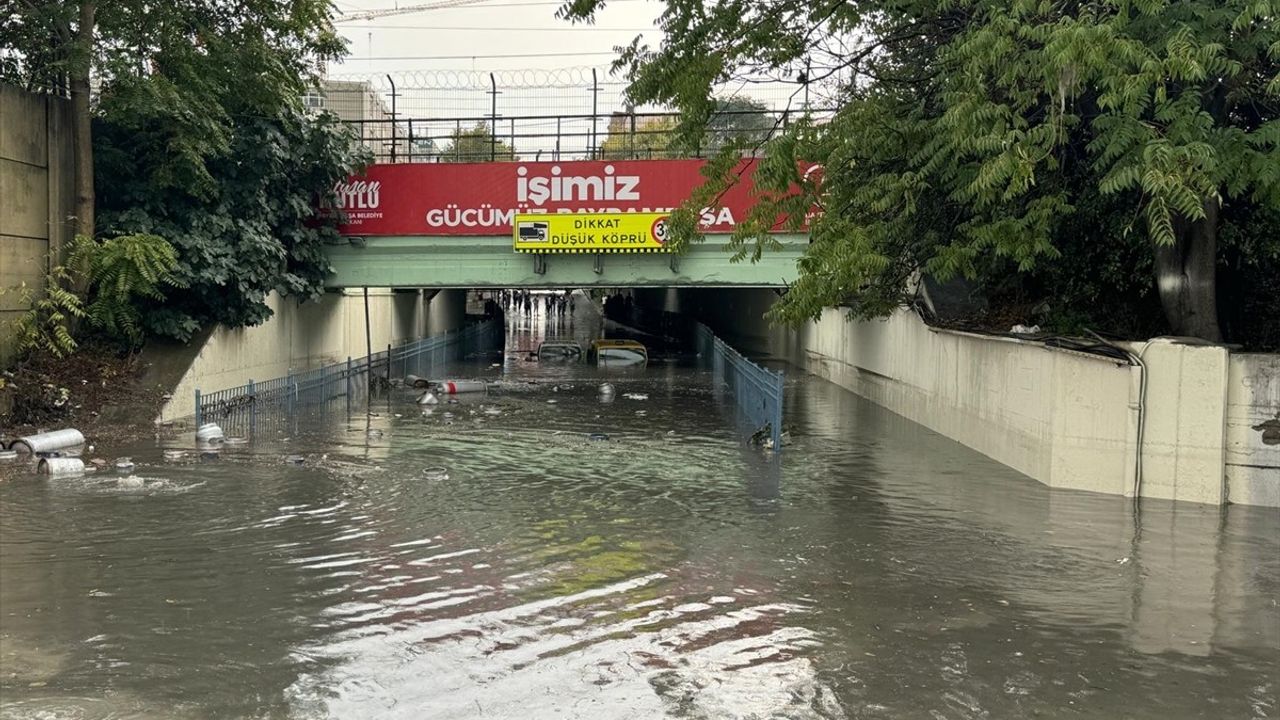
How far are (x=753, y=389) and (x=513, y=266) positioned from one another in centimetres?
806

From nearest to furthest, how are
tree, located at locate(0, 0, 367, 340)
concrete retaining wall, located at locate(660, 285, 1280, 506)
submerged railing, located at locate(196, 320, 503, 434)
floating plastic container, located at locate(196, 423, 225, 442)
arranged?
concrete retaining wall, located at locate(660, 285, 1280, 506) < floating plastic container, located at locate(196, 423, 225, 442) < tree, located at locate(0, 0, 367, 340) < submerged railing, located at locate(196, 320, 503, 434)

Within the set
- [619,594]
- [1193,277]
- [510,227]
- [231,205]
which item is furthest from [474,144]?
[619,594]

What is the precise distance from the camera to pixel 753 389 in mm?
20688

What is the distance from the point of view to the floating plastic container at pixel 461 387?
26.0m

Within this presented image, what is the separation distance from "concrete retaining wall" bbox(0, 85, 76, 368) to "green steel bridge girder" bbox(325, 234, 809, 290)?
7210 mm

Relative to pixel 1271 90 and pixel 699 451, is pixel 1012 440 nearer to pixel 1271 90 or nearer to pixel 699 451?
pixel 699 451

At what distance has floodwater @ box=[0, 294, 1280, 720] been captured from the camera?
20.5 feet

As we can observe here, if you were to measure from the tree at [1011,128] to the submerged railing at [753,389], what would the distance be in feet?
8.38

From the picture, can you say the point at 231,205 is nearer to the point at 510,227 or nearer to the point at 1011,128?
the point at 510,227

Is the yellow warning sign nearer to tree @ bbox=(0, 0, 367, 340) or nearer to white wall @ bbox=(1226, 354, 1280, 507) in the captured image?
tree @ bbox=(0, 0, 367, 340)

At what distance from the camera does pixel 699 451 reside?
16938 mm

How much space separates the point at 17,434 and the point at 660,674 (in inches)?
522

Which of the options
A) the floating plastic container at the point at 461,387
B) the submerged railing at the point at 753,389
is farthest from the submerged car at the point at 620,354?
the floating plastic container at the point at 461,387

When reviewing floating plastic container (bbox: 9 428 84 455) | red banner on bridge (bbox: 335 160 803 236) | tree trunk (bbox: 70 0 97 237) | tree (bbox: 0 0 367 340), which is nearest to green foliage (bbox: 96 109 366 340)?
tree (bbox: 0 0 367 340)
